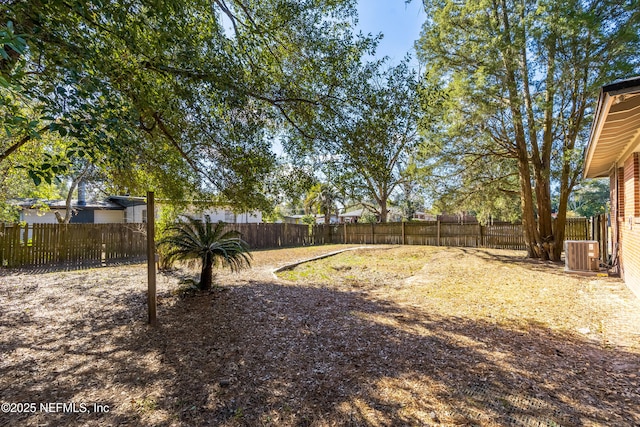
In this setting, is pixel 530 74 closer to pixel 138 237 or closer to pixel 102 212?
pixel 138 237

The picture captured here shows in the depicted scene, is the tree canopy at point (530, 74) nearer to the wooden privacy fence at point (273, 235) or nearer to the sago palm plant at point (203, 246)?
the sago palm plant at point (203, 246)

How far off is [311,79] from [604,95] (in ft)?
12.3

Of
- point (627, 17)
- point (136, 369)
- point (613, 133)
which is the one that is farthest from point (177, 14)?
point (627, 17)

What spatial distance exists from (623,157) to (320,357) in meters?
7.67

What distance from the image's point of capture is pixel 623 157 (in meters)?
6.43

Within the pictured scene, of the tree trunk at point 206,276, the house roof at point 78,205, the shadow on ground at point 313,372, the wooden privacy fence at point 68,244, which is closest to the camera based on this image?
the shadow on ground at point 313,372

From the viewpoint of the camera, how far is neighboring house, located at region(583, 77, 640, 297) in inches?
124

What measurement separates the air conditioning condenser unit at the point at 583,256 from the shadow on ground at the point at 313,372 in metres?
5.12

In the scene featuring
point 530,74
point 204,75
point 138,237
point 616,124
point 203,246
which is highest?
point 530,74

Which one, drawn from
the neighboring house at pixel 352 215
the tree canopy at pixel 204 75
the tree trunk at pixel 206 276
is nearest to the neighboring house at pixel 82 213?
the tree canopy at pixel 204 75

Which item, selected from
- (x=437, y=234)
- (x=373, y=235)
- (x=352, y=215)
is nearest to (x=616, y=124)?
(x=437, y=234)

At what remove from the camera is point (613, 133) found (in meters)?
4.59

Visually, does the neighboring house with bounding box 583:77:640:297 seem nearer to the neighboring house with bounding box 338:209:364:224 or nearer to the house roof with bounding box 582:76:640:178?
the house roof with bounding box 582:76:640:178

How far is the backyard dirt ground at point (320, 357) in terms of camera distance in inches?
89.1
